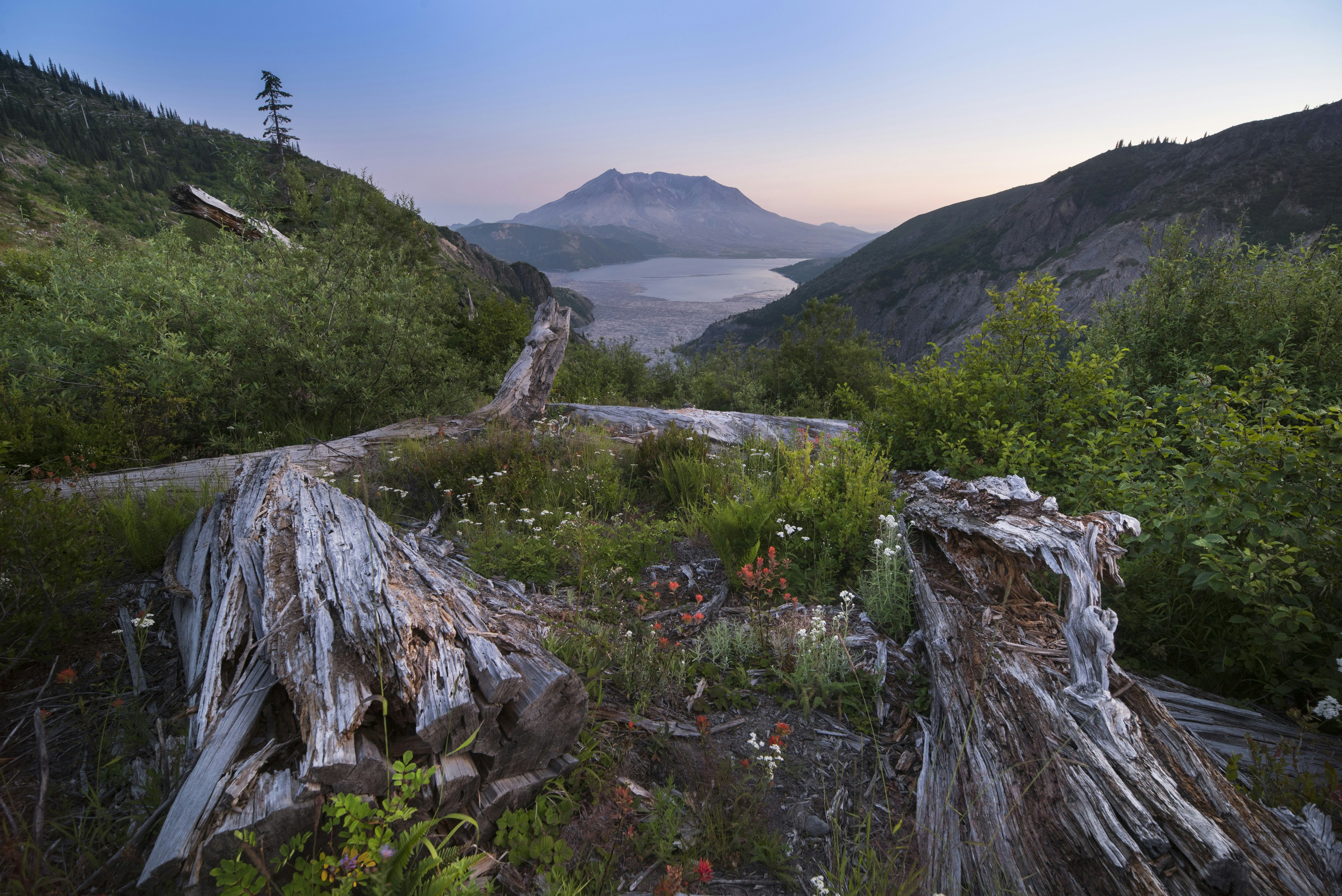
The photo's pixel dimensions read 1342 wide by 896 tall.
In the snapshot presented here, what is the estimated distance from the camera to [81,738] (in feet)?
8.19

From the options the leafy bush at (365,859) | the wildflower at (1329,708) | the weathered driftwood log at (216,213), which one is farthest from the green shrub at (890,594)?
the weathered driftwood log at (216,213)

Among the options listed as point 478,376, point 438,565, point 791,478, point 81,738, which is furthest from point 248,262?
point 791,478

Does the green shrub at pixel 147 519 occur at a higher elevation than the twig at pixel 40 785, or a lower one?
higher

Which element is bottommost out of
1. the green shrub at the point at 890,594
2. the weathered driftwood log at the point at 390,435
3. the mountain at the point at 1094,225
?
the green shrub at the point at 890,594

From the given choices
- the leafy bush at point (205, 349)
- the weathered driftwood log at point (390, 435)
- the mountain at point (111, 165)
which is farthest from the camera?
the mountain at point (111, 165)

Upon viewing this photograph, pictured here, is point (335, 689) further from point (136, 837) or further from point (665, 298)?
point (665, 298)

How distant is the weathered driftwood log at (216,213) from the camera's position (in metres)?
9.69

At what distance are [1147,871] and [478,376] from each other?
13.9m

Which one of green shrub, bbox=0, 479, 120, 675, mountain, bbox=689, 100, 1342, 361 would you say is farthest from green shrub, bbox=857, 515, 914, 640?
mountain, bbox=689, 100, 1342, 361

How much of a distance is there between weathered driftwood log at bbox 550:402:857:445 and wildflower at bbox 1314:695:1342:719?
6102mm

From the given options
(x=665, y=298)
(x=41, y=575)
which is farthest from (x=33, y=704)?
(x=665, y=298)

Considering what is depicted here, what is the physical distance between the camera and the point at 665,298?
4375 inches

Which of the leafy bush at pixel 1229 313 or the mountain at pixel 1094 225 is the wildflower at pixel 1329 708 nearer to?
the leafy bush at pixel 1229 313

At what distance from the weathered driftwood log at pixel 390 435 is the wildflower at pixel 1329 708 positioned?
6.16 metres
